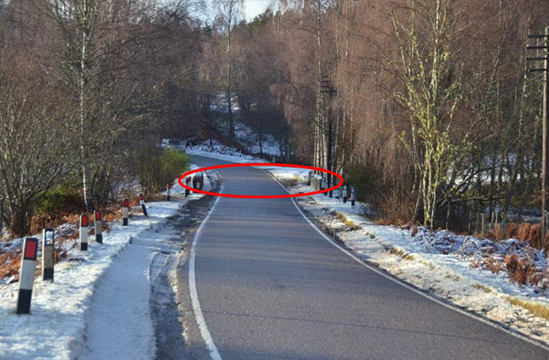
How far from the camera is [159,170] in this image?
36.2 metres

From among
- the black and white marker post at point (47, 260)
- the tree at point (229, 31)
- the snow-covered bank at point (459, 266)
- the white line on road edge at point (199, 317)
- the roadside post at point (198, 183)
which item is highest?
the tree at point (229, 31)

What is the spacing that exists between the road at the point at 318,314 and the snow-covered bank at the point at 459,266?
2.07ft

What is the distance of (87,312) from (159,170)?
28.0 metres

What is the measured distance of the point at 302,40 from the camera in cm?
4447

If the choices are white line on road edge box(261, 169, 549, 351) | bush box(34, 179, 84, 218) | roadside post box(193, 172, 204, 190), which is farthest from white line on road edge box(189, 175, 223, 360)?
roadside post box(193, 172, 204, 190)

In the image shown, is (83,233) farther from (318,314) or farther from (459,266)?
(459,266)

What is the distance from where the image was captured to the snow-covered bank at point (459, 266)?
941 cm

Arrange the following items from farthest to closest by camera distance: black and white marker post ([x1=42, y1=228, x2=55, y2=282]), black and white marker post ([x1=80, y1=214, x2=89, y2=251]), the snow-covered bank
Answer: black and white marker post ([x1=80, y1=214, x2=89, y2=251])
black and white marker post ([x1=42, y1=228, x2=55, y2=282])
the snow-covered bank

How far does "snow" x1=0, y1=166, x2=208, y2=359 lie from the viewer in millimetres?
6941

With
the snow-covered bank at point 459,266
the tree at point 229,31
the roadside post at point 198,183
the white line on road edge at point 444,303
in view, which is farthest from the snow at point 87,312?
the tree at point 229,31

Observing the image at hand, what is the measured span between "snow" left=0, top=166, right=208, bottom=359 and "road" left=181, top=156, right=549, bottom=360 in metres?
0.93

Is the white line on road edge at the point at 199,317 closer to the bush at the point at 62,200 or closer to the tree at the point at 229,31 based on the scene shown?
the bush at the point at 62,200

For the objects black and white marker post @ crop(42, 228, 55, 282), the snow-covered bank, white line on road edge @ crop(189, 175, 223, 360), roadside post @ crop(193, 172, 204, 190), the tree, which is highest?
the tree

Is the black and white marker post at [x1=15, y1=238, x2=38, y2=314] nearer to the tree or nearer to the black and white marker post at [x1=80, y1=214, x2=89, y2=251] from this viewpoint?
the black and white marker post at [x1=80, y1=214, x2=89, y2=251]
